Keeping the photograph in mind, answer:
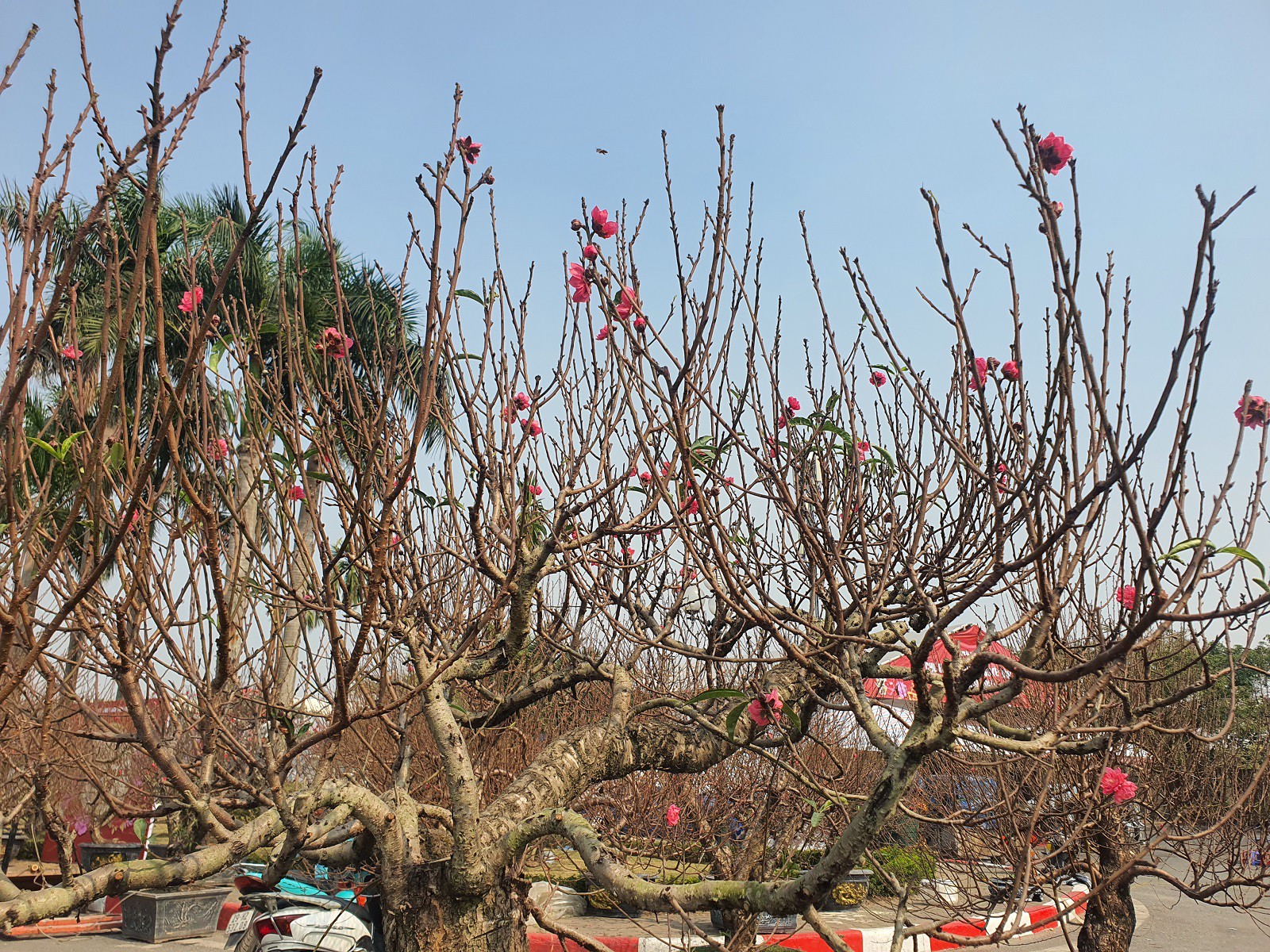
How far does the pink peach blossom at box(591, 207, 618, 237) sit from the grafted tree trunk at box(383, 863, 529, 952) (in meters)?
2.17

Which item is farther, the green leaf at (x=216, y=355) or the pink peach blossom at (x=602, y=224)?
the green leaf at (x=216, y=355)

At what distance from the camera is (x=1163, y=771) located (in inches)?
305

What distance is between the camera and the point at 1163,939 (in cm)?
1215

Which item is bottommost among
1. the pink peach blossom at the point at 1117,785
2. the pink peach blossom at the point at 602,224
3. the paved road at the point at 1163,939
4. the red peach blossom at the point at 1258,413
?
the paved road at the point at 1163,939

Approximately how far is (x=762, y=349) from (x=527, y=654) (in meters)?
2.44

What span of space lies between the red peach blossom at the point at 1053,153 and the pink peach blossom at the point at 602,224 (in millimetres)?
1110

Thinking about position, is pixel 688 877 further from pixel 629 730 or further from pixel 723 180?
pixel 723 180

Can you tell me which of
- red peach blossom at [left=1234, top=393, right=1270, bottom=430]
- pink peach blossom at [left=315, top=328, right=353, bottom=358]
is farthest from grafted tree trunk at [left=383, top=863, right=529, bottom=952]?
red peach blossom at [left=1234, top=393, right=1270, bottom=430]

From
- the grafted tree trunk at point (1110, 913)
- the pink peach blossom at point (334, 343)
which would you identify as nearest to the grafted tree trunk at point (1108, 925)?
the grafted tree trunk at point (1110, 913)

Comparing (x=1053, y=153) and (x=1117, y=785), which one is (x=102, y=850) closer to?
(x=1117, y=785)

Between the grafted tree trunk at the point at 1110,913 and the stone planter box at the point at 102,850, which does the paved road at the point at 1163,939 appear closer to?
the stone planter box at the point at 102,850

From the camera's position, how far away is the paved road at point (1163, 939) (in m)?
9.93

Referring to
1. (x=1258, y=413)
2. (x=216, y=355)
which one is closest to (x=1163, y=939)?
(x=1258, y=413)

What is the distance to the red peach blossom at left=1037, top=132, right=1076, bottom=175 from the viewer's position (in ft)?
6.06
